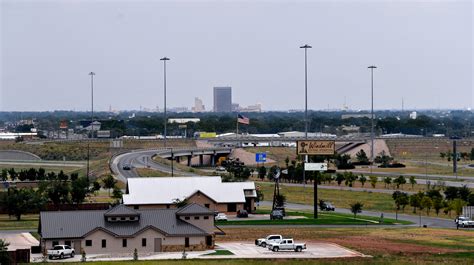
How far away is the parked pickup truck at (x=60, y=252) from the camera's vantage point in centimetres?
6394

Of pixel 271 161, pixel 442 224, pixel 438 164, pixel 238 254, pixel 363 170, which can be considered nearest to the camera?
pixel 238 254

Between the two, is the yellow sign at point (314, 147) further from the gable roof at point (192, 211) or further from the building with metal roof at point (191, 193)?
the gable roof at point (192, 211)

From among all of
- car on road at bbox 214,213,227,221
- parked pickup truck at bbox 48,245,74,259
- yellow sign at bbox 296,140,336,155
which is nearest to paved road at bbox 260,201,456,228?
yellow sign at bbox 296,140,336,155

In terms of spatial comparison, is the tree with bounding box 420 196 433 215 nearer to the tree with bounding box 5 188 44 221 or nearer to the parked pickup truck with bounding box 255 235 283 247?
the parked pickup truck with bounding box 255 235 283 247

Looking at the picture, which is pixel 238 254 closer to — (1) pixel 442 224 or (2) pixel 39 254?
(2) pixel 39 254

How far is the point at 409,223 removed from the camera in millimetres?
88438

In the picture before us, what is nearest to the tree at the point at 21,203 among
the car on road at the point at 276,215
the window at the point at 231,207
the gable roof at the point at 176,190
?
the gable roof at the point at 176,190

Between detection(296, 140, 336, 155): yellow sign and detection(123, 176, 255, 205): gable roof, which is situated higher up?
detection(296, 140, 336, 155): yellow sign

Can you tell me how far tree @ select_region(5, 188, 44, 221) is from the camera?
297 feet

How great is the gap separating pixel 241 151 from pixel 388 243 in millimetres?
123232

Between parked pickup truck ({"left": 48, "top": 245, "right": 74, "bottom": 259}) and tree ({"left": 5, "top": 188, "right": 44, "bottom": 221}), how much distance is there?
2648 cm

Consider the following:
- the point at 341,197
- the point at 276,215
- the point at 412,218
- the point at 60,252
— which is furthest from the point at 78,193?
the point at 60,252

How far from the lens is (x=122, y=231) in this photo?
68.6 metres

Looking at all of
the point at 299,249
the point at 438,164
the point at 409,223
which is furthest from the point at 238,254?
the point at 438,164
